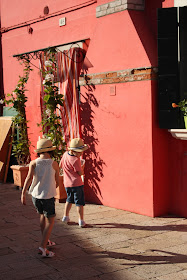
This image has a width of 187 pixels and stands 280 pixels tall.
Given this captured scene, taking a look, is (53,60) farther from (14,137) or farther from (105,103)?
(14,137)

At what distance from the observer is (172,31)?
6.86 m

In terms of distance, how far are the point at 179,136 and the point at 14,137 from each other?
5.17 m

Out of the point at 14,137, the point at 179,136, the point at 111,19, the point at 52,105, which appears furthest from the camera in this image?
the point at 14,137

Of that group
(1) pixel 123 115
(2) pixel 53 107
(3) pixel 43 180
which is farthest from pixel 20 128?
(3) pixel 43 180

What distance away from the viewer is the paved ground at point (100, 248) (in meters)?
4.98

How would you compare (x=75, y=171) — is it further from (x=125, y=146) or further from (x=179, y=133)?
(x=179, y=133)

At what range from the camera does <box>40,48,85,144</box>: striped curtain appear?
8570mm

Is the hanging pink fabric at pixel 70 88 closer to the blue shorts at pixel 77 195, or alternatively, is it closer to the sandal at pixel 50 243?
the blue shorts at pixel 77 195

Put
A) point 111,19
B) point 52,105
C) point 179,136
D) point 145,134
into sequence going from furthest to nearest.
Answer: point 52,105 → point 111,19 → point 145,134 → point 179,136

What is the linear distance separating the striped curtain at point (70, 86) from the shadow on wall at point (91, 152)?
153 millimetres

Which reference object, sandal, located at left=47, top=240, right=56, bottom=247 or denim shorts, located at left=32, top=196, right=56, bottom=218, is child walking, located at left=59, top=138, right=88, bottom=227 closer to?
sandal, located at left=47, top=240, right=56, bottom=247

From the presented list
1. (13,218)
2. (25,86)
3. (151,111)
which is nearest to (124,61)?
(151,111)

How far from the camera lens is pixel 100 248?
19.0 ft

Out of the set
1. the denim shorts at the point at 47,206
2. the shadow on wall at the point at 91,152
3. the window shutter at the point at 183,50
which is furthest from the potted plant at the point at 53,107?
the denim shorts at the point at 47,206
